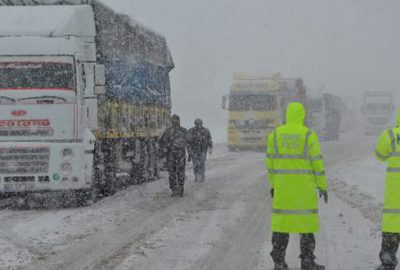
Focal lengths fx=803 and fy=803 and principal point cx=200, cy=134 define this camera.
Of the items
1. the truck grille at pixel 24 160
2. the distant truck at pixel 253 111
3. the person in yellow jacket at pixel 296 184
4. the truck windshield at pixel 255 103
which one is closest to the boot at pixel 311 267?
the person in yellow jacket at pixel 296 184

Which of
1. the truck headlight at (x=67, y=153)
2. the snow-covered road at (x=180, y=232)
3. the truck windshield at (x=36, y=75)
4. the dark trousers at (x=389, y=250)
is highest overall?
the truck windshield at (x=36, y=75)

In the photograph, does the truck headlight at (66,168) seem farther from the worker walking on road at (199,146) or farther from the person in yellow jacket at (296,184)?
the person in yellow jacket at (296,184)

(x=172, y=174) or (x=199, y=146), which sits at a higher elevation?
(x=199, y=146)

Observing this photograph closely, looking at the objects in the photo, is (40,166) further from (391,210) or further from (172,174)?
(391,210)

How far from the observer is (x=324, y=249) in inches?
378

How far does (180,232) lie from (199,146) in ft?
29.2

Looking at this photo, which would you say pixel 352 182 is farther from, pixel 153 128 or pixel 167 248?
pixel 167 248

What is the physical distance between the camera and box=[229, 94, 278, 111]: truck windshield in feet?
110

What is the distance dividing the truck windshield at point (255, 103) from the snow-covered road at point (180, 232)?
52.6 feet

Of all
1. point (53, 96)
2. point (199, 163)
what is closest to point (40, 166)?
point (53, 96)

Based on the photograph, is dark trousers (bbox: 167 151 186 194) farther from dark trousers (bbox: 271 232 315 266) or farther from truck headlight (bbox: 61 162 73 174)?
dark trousers (bbox: 271 232 315 266)

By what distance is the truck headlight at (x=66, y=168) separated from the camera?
45.9ft

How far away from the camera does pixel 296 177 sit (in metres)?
8.01

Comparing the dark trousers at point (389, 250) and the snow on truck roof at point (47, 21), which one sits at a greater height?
the snow on truck roof at point (47, 21)
